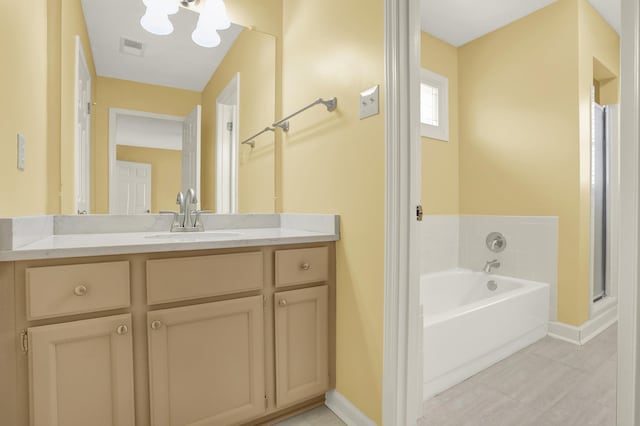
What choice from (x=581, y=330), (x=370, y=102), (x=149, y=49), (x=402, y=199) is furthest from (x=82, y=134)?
(x=581, y=330)

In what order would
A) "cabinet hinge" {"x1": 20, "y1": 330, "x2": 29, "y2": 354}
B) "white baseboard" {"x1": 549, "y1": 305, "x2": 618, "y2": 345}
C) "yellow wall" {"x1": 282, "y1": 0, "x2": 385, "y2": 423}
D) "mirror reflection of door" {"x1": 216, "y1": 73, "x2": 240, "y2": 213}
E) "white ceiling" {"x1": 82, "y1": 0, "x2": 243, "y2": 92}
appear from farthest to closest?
"white baseboard" {"x1": 549, "y1": 305, "x2": 618, "y2": 345} → "mirror reflection of door" {"x1": 216, "y1": 73, "x2": 240, "y2": 213} → "white ceiling" {"x1": 82, "y1": 0, "x2": 243, "y2": 92} → "yellow wall" {"x1": 282, "y1": 0, "x2": 385, "y2": 423} → "cabinet hinge" {"x1": 20, "y1": 330, "x2": 29, "y2": 354}

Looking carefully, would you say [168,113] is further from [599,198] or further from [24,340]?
[599,198]

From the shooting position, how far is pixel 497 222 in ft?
9.29

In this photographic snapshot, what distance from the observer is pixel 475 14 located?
8.57 ft

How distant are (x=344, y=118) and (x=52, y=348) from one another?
4.41 ft

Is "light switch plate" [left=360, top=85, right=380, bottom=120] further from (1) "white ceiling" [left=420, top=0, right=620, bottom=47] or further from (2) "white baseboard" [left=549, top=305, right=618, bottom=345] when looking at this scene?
(2) "white baseboard" [left=549, top=305, right=618, bottom=345]

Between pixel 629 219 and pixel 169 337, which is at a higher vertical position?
pixel 629 219

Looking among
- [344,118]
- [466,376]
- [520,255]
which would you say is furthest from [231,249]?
[520,255]

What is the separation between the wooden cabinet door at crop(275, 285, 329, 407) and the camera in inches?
54.5

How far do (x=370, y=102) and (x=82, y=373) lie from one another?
1384mm

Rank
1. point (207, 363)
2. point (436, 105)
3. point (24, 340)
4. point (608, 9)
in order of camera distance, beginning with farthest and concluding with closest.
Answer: point (436, 105) → point (608, 9) → point (207, 363) → point (24, 340)

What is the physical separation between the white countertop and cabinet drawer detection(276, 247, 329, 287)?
2.0 inches

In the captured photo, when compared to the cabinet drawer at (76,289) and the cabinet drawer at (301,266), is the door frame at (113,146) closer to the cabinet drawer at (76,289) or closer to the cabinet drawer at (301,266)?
the cabinet drawer at (76,289)

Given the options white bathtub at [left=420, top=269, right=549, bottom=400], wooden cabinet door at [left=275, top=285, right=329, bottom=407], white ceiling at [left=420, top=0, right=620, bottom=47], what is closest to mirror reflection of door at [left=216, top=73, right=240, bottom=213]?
wooden cabinet door at [left=275, top=285, right=329, bottom=407]
